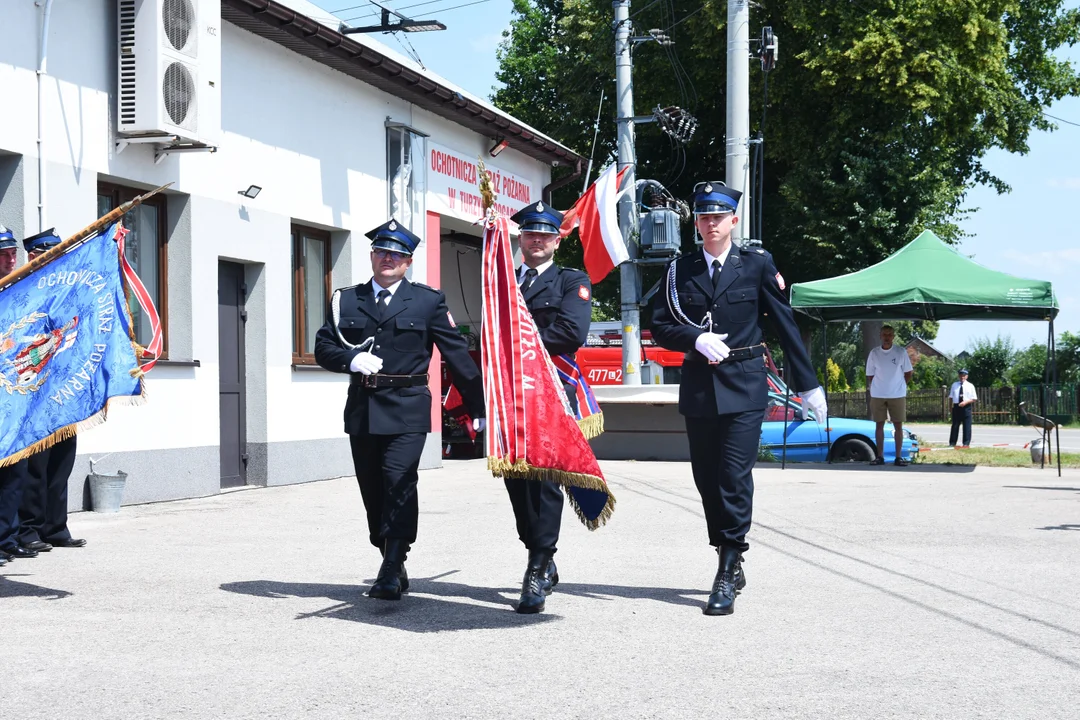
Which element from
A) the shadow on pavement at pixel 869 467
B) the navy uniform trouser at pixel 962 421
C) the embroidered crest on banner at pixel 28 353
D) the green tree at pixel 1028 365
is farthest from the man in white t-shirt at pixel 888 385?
the green tree at pixel 1028 365

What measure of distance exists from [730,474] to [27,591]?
3863 millimetres

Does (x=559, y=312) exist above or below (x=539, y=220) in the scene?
below

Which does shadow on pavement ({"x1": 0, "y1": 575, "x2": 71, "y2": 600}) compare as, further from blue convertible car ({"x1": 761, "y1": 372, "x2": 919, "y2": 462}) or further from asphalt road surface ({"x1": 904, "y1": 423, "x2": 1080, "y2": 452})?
asphalt road surface ({"x1": 904, "y1": 423, "x2": 1080, "y2": 452})

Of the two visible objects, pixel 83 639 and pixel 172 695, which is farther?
pixel 83 639

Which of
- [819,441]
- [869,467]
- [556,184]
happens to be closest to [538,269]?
[869,467]

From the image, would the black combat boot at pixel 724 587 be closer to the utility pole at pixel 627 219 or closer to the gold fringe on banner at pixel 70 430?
the gold fringe on banner at pixel 70 430

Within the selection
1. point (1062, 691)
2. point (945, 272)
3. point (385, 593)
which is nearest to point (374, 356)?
point (385, 593)

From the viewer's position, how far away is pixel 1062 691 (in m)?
4.83

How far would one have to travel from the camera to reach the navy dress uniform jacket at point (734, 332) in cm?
677

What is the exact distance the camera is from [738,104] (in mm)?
18188

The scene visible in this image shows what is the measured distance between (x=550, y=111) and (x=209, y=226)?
78.1 feet

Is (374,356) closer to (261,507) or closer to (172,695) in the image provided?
(172,695)

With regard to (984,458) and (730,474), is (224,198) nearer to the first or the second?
(730,474)

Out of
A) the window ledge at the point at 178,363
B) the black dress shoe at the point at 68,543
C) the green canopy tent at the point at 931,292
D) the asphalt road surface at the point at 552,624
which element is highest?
the green canopy tent at the point at 931,292
